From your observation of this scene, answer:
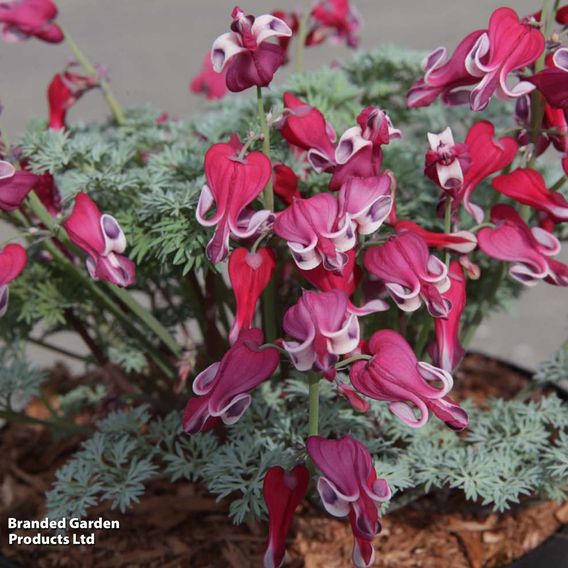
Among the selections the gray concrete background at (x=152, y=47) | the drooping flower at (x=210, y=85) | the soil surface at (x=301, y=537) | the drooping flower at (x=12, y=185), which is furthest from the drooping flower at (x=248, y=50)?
the gray concrete background at (x=152, y=47)

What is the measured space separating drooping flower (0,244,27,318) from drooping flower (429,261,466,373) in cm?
45

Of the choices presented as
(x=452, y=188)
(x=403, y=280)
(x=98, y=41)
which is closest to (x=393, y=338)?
(x=403, y=280)

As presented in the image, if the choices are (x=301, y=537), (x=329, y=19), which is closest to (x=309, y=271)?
(x=301, y=537)

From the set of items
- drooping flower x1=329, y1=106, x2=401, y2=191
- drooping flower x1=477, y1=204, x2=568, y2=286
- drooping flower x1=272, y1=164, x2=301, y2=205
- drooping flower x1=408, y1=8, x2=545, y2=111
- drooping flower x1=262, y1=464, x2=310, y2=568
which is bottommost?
Result: drooping flower x1=262, y1=464, x2=310, y2=568

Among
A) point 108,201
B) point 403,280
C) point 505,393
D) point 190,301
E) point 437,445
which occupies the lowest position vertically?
point 505,393

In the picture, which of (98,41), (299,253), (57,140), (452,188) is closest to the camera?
(299,253)

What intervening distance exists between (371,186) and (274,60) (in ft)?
0.51

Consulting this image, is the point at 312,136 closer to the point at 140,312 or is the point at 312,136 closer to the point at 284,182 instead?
the point at 284,182

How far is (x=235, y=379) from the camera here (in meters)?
0.74

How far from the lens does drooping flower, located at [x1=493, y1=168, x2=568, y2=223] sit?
0.92 metres

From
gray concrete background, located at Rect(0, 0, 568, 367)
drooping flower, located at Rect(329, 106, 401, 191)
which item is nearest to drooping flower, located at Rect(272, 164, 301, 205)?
drooping flower, located at Rect(329, 106, 401, 191)

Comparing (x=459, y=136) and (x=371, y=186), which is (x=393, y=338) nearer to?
(x=371, y=186)

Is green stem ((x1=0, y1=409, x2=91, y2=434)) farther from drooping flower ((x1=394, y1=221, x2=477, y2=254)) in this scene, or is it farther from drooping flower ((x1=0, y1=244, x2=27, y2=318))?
drooping flower ((x1=394, y1=221, x2=477, y2=254))

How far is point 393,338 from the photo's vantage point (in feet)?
2.50
